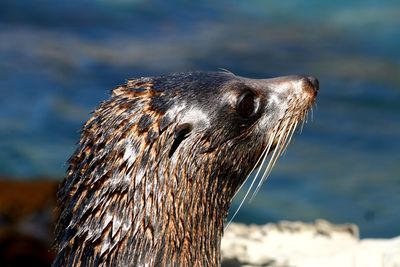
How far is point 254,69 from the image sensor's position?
13.9m

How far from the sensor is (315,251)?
6.52 metres

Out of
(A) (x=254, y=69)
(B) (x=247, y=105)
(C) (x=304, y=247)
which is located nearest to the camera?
(B) (x=247, y=105)

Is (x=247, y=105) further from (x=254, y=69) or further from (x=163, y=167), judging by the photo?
(x=254, y=69)

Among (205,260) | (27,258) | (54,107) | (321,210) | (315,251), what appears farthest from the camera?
(54,107)

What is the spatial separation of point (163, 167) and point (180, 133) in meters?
0.20

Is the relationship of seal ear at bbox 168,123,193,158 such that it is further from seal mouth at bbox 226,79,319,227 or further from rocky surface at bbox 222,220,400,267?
rocky surface at bbox 222,220,400,267

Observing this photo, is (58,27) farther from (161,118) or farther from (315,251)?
(161,118)

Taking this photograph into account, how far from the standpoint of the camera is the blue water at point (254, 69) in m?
12.8

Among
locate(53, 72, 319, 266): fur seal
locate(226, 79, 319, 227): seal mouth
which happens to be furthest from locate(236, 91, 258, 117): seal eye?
locate(226, 79, 319, 227): seal mouth

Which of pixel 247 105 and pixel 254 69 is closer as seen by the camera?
pixel 247 105

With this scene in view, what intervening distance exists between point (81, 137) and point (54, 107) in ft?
33.4

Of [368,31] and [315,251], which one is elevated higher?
[368,31]

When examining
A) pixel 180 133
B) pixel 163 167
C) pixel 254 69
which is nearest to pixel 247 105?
pixel 180 133

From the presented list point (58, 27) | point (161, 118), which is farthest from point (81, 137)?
point (58, 27)
